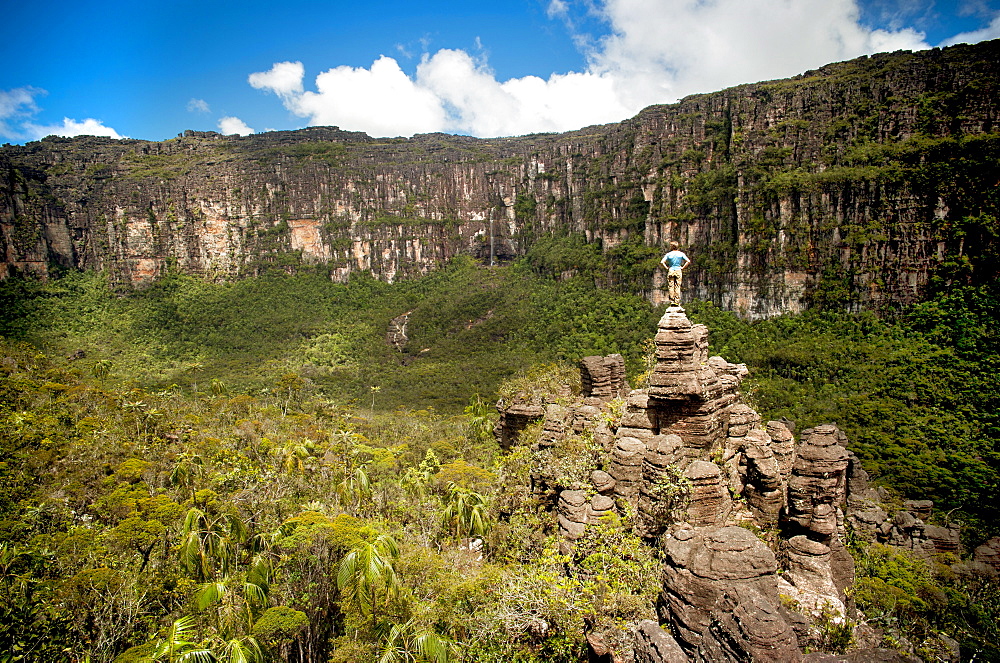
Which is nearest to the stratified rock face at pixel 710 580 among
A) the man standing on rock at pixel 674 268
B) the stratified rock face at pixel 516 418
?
the man standing on rock at pixel 674 268

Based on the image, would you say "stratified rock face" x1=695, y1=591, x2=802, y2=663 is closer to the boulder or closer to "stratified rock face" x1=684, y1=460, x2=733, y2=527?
the boulder

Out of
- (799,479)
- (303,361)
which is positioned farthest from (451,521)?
(303,361)

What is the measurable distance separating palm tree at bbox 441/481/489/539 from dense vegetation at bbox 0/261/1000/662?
10cm

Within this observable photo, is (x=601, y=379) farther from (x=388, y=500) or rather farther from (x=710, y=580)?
(x=710, y=580)

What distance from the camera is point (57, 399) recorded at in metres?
28.2

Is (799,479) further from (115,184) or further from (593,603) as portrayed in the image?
(115,184)

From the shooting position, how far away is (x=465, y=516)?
1831 cm

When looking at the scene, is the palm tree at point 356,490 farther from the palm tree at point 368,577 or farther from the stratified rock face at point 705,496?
the stratified rock face at point 705,496

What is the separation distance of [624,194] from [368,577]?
74.8 metres

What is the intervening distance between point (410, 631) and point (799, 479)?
396 inches

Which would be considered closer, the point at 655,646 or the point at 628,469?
the point at 655,646

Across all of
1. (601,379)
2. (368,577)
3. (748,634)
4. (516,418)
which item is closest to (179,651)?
(368,577)

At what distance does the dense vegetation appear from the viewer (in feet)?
36.4

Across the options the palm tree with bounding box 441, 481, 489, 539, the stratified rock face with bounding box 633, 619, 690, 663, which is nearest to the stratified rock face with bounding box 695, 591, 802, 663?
the stratified rock face with bounding box 633, 619, 690, 663
